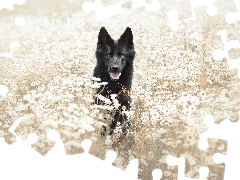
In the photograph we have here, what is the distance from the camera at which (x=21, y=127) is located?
19.4 feet

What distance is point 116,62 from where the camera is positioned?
6.80 meters

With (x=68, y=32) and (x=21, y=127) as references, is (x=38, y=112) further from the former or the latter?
(x=68, y=32)

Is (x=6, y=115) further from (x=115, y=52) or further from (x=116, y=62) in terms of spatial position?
(x=115, y=52)

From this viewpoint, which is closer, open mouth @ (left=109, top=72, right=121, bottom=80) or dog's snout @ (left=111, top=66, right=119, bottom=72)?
dog's snout @ (left=111, top=66, right=119, bottom=72)

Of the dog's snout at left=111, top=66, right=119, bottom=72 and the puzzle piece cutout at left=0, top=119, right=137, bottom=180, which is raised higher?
the dog's snout at left=111, top=66, right=119, bottom=72

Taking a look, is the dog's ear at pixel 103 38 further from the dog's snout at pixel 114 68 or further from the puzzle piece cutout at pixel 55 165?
the puzzle piece cutout at pixel 55 165

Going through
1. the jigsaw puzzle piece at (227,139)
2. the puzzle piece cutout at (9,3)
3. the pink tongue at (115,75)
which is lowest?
the jigsaw puzzle piece at (227,139)

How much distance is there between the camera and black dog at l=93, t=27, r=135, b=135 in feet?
22.3

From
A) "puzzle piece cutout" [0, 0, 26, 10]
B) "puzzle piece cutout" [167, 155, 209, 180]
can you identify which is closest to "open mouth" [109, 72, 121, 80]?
"puzzle piece cutout" [0, 0, 26, 10]

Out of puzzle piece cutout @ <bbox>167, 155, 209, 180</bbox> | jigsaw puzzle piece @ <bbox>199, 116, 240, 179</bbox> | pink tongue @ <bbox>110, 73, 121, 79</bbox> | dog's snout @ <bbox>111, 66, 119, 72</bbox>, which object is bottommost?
puzzle piece cutout @ <bbox>167, 155, 209, 180</bbox>

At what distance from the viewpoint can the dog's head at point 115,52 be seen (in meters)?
6.79

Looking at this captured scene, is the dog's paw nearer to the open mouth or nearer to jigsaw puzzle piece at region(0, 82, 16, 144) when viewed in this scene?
the open mouth

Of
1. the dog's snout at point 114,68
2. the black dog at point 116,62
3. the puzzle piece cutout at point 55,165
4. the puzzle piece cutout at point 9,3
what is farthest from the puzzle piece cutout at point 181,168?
the puzzle piece cutout at point 9,3

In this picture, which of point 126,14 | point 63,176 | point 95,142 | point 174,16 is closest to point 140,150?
point 95,142
